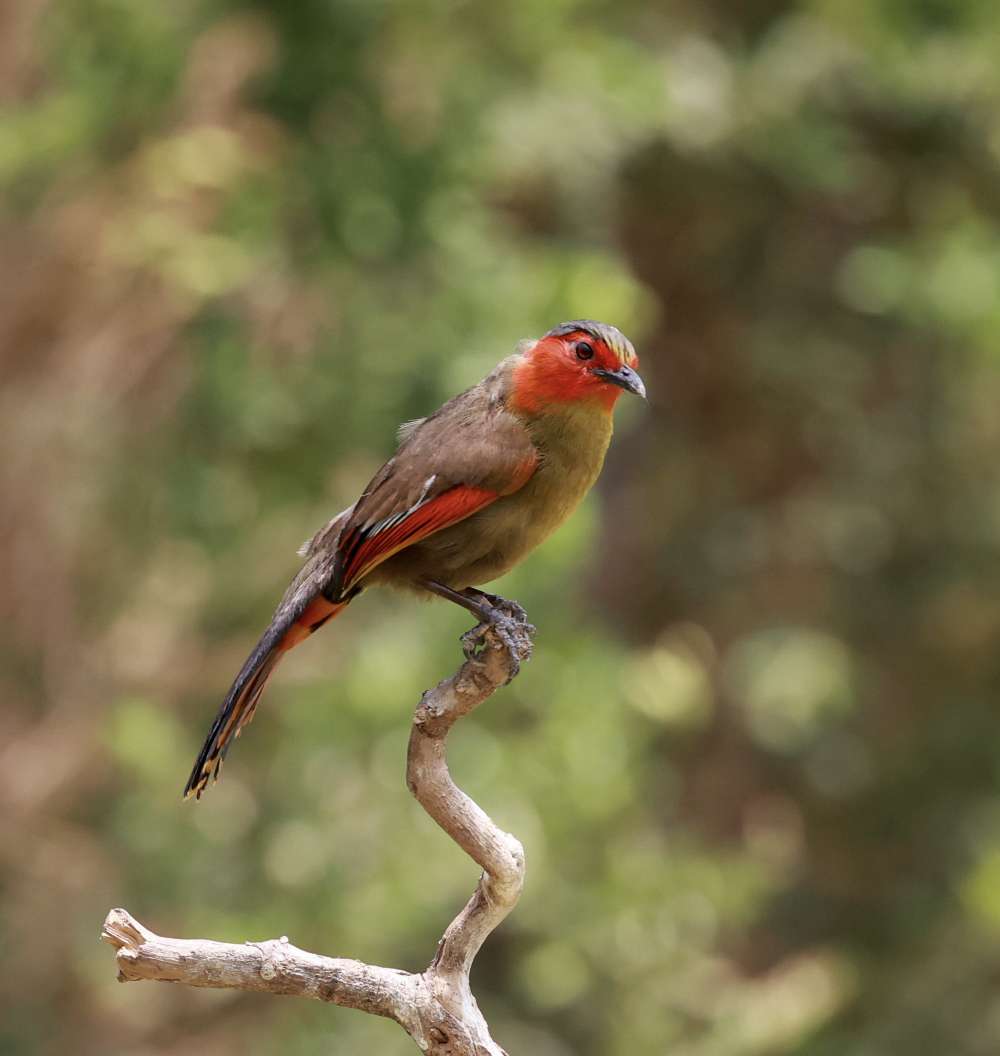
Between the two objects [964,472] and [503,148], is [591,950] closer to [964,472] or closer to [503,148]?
[503,148]

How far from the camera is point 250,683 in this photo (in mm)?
3207

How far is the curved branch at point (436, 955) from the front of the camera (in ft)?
9.09

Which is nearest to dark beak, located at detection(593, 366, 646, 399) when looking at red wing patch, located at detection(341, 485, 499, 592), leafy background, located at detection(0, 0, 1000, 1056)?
red wing patch, located at detection(341, 485, 499, 592)

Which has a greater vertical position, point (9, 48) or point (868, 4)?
point (9, 48)

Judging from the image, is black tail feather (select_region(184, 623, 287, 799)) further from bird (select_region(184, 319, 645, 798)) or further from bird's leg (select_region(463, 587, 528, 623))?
bird's leg (select_region(463, 587, 528, 623))

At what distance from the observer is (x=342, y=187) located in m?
6.84

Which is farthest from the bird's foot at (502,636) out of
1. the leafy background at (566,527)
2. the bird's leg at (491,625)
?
the leafy background at (566,527)

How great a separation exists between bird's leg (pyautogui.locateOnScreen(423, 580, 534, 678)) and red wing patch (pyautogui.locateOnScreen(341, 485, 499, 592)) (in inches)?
8.1

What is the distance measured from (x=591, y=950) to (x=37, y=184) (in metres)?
4.46

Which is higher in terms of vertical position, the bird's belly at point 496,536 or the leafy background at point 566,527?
the leafy background at point 566,527

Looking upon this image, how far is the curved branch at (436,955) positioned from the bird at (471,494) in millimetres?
280

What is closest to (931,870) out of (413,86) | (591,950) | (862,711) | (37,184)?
(862,711)

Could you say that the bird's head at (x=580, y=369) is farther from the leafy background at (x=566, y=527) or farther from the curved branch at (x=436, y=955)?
the leafy background at (x=566, y=527)

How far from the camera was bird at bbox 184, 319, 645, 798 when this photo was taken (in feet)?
10.5
